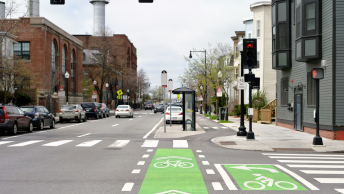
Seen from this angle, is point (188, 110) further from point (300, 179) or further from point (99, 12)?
point (99, 12)

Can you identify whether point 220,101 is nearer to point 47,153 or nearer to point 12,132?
point 12,132

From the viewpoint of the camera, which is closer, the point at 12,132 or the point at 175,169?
the point at 175,169

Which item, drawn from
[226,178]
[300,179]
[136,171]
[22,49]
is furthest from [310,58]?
[22,49]

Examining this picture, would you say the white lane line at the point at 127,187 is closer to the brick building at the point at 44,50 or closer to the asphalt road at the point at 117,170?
the asphalt road at the point at 117,170

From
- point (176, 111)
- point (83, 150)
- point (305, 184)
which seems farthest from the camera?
point (176, 111)

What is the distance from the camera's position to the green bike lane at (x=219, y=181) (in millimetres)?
7070

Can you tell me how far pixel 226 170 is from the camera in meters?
9.08

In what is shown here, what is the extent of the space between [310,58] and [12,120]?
51.3ft

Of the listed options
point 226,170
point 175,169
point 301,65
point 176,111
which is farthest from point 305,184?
point 176,111

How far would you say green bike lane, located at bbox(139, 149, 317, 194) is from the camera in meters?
7.07

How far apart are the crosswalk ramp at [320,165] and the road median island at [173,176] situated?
8.79ft

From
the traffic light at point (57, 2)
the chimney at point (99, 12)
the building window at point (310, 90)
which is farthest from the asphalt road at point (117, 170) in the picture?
the chimney at point (99, 12)

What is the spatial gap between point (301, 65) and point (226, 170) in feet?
44.9

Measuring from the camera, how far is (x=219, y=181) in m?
7.75
